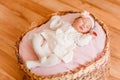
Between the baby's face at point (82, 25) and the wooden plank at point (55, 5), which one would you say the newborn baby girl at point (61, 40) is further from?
the wooden plank at point (55, 5)

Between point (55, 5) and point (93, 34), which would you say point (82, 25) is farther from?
point (55, 5)

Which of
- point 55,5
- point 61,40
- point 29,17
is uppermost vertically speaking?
point 55,5

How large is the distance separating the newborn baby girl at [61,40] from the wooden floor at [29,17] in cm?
33

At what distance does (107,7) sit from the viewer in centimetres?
208

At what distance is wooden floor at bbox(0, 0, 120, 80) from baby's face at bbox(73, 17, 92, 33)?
0.36 m

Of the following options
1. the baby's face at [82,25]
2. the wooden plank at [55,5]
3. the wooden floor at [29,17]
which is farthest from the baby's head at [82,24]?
the wooden plank at [55,5]

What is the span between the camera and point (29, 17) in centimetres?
206

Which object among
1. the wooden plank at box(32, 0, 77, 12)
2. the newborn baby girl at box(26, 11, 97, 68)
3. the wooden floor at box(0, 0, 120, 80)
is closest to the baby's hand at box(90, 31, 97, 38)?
the newborn baby girl at box(26, 11, 97, 68)

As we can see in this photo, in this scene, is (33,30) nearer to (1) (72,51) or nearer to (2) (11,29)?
(1) (72,51)

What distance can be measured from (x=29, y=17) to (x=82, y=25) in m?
0.69

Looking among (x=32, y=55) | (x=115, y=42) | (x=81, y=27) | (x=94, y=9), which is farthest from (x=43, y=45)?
(x=94, y=9)

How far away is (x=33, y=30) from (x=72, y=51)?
279 mm

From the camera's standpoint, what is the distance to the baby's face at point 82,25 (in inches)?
57.4

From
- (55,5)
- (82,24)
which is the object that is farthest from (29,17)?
(82,24)
